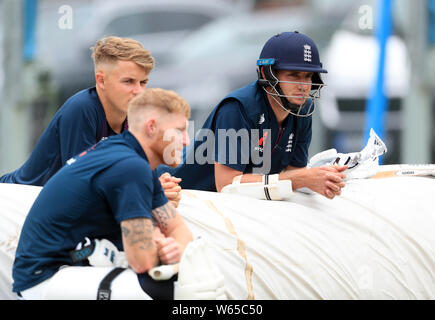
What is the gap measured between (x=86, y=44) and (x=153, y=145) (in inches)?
241

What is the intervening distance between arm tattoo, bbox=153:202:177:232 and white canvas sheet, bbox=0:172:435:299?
335 millimetres

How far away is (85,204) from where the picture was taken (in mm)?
1993

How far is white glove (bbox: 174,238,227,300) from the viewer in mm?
2004

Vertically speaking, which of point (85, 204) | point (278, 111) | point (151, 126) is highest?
point (151, 126)

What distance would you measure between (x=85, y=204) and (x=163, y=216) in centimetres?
28

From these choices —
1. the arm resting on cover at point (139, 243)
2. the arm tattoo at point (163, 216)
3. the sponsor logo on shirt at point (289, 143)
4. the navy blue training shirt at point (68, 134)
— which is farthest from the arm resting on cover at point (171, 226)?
the sponsor logo on shirt at point (289, 143)

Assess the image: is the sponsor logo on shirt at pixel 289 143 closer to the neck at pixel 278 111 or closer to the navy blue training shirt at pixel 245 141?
the navy blue training shirt at pixel 245 141

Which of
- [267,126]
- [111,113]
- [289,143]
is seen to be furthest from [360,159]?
[111,113]

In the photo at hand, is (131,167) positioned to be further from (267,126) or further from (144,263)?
(267,126)

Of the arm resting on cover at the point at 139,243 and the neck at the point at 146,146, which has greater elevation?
the neck at the point at 146,146

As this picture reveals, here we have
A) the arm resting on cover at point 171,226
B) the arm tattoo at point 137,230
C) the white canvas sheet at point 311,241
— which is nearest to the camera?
the arm tattoo at point 137,230

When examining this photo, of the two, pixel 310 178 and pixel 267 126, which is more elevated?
pixel 267 126

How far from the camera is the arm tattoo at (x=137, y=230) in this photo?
192 cm

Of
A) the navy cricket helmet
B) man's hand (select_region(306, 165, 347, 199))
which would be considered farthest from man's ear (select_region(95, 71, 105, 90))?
man's hand (select_region(306, 165, 347, 199))
